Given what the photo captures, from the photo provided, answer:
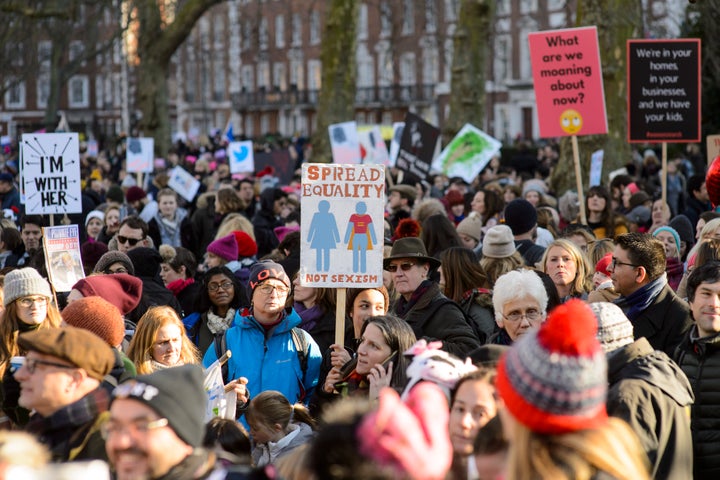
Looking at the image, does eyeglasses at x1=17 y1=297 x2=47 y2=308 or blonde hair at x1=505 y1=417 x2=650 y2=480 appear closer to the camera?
blonde hair at x1=505 y1=417 x2=650 y2=480

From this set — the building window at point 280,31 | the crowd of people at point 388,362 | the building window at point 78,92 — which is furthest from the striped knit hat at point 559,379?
the building window at point 78,92

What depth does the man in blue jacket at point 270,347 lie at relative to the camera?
21.1ft

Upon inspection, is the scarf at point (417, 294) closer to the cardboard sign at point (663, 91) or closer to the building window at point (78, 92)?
the cardboard sign at point (663, 91)

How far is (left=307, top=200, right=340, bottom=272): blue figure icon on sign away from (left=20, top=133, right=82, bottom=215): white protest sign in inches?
154

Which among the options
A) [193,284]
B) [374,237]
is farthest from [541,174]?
[374,237]

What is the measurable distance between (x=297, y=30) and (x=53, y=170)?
71179 mm

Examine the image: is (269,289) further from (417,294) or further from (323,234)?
(417,294)

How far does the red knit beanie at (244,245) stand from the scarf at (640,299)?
4.13 metres

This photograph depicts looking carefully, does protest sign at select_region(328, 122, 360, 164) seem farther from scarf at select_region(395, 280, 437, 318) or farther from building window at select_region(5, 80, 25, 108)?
building window at select_region(5, 80, 25, 108)

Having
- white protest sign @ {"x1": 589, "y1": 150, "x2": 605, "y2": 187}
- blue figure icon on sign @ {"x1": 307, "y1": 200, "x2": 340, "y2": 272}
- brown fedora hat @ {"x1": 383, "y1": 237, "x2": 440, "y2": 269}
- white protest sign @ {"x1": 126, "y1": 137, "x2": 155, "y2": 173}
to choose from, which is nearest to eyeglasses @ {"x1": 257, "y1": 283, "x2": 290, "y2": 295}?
blue figure icon on sign @ {"x1": 307, "y1": 200, "x2": 340, "y2": 272}

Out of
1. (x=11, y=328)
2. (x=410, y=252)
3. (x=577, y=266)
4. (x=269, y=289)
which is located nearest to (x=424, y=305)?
(x=410, y=252)

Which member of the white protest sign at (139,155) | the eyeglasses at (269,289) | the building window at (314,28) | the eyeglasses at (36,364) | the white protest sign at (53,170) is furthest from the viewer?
the building window at (314,28)

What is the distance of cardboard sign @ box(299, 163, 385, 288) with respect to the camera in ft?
22.1

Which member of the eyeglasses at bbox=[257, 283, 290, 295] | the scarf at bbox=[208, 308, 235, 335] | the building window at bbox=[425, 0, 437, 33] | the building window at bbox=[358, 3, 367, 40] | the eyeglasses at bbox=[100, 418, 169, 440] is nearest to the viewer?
the eyeglasses at bbox=[100, 418, 169, 440]
